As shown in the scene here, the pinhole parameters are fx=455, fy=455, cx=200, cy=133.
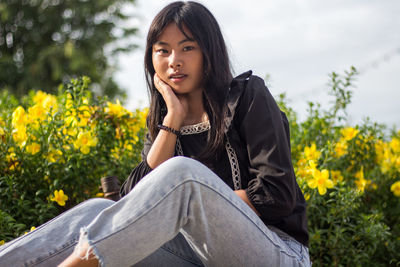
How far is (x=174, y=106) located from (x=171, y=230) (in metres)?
0.66

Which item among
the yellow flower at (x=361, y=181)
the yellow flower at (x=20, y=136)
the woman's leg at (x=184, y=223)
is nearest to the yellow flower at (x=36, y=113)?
the yellow flower at (x=20, y=136)

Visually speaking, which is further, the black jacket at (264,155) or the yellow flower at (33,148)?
the yellow flower at (33,148)

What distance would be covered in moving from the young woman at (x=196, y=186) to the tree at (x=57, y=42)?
10.3 m

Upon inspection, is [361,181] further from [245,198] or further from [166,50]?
[166,50]

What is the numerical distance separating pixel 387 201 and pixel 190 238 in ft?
5.67

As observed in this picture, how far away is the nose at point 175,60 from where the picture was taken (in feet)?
5.98

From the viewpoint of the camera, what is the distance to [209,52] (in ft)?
6.07

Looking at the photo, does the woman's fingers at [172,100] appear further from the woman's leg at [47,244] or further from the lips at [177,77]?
the woman's leg at [47,244]

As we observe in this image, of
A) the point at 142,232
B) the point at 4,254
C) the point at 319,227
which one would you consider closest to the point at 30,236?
the point at 4,254

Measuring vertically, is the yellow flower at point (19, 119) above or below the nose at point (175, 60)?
below

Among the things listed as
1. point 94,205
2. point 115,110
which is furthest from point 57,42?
point 94,205

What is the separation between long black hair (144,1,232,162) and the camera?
1.80m

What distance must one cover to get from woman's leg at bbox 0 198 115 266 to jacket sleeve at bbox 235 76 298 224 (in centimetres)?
63

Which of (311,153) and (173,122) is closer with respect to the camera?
(173,122)
